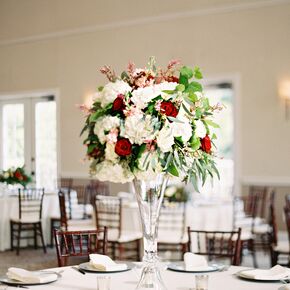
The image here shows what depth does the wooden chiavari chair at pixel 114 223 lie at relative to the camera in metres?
6.99

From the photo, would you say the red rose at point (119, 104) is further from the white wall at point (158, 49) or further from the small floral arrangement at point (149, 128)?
the white wall at point (158, 49)

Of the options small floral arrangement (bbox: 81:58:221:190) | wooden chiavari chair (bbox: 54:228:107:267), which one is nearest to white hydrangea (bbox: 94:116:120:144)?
small floral arrangement (bbox: 81:58:221:190)

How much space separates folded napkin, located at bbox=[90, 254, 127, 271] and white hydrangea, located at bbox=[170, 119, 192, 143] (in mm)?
1038

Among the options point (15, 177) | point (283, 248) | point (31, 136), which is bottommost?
point (283, 248)

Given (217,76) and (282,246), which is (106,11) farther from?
(282,246)

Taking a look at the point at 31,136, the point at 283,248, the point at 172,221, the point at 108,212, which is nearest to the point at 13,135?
the point at 31,136

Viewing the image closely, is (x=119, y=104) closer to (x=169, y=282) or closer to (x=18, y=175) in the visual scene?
(x=169, y=282)

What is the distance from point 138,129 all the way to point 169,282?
36.7 inches

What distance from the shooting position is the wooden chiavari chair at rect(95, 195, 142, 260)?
22.9ft

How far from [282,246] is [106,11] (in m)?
6.68

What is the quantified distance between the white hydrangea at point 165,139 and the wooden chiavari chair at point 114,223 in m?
4.57

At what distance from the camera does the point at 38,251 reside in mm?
8961

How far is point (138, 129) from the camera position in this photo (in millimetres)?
2455

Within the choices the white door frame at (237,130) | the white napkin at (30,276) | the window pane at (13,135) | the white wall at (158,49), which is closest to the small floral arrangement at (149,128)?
the white napkin at (30,276)
